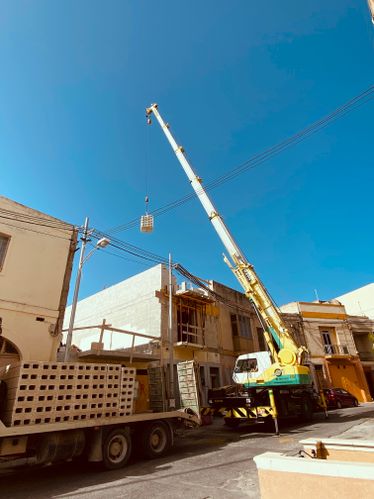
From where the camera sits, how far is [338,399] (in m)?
21.7

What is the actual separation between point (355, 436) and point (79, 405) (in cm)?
859

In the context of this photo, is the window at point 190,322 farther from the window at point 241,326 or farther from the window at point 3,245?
the window at point 3,245

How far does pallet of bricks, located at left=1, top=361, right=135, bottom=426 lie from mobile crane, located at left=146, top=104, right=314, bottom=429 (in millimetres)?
6145

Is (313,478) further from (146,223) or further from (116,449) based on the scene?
(146,223)

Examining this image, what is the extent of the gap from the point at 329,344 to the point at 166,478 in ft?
91.5

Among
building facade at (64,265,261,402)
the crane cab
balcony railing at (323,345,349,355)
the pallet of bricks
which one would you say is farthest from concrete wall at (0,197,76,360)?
balcony railing at (323,345,349,355)

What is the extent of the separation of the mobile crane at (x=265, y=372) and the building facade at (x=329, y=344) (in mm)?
13933

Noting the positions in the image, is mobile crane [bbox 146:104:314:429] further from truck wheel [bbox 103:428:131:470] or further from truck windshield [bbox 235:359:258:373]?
truck wheel [bbox 103:428:131:470]

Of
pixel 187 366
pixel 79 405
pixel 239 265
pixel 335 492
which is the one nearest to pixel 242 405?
pixel 187 366

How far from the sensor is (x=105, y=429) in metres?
7.80

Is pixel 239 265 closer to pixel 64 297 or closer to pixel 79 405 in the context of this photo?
pixel 64 297

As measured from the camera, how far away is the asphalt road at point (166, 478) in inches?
224

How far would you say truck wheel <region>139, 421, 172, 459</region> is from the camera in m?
8.65

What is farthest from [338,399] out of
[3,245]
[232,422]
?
[3,245]
